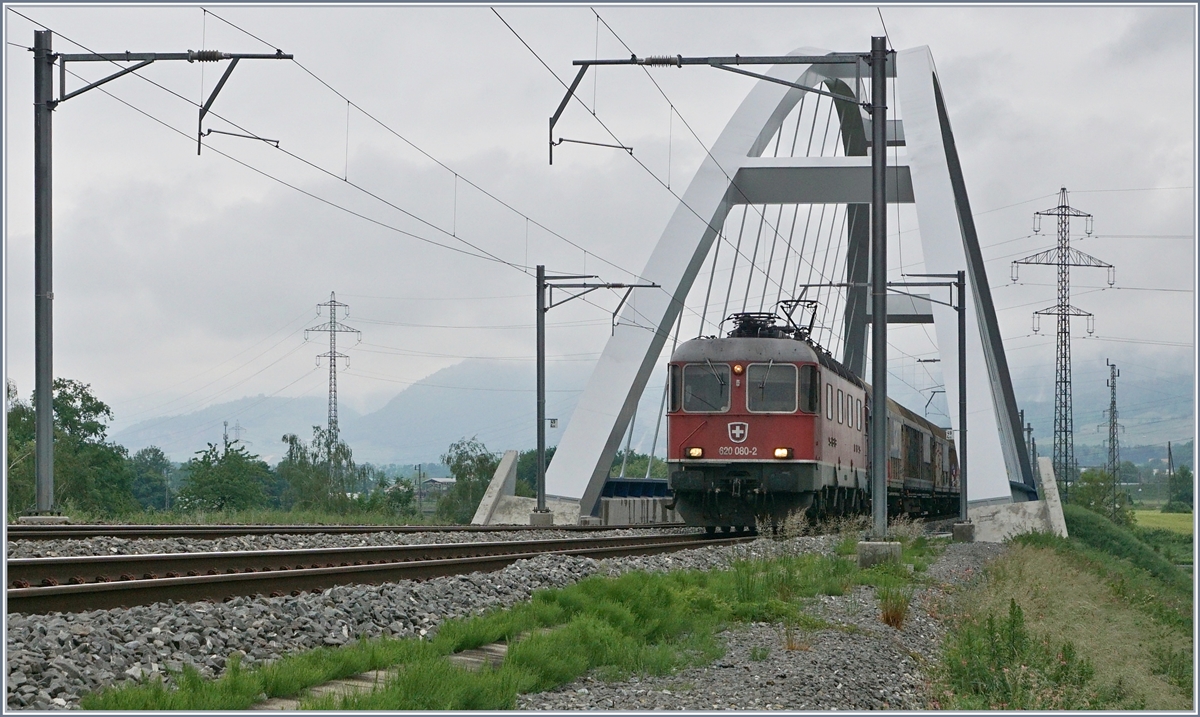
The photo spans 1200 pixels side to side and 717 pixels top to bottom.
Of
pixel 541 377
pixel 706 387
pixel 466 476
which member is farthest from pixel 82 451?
pixel 706 387

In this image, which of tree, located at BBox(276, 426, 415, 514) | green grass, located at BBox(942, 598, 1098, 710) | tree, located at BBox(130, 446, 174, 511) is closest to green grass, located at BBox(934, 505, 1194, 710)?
green grass, located at BBox(942, 598, 1098, 710)

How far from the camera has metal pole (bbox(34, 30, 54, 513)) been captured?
1680 cm

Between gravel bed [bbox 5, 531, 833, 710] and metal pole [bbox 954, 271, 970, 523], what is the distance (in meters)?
18.9

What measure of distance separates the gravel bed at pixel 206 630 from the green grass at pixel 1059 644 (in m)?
3.74

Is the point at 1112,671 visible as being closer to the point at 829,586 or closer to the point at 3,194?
the point at 829,586

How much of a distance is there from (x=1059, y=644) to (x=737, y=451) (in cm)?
1075

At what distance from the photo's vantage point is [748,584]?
469 inches

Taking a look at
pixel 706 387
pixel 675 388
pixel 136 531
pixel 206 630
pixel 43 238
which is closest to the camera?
pixel 206 630

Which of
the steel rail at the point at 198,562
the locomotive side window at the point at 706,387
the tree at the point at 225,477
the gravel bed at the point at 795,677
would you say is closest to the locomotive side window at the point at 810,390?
the locomotive side window at the point at 706,387

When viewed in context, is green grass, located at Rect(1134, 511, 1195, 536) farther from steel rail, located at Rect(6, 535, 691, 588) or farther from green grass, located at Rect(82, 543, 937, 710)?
green grass, located at Rect(82, 543, 937, 710)

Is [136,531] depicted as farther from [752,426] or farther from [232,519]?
[752,426]

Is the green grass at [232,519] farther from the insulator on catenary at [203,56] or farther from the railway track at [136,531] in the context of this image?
the insulator on catenary at [203,56]

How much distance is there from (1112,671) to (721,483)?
1130 centimetres

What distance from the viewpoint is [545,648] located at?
7.97 m
